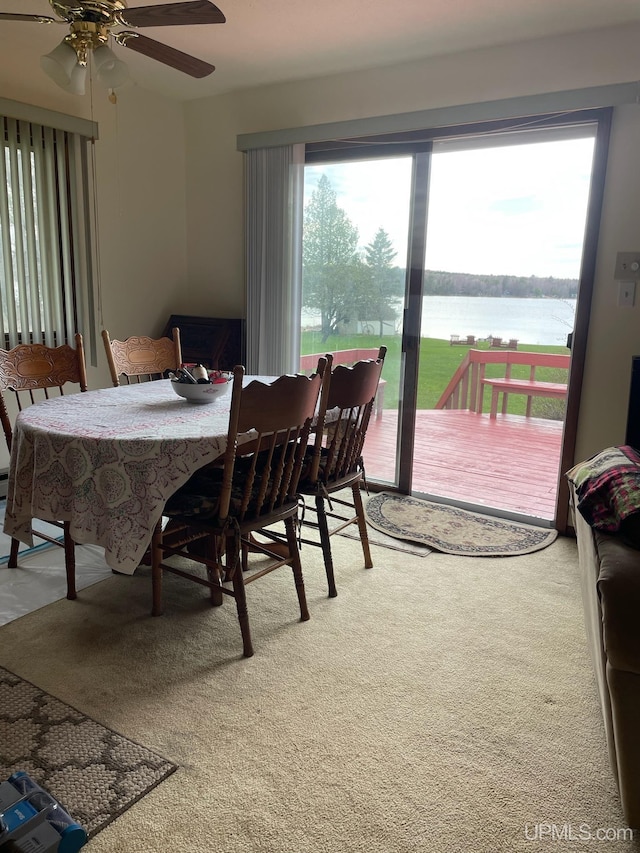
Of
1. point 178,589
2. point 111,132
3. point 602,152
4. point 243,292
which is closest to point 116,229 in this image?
point 111,132

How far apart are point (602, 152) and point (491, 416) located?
5.04 feet

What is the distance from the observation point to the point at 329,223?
385 centimetres

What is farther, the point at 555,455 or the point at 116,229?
the point at 116,229

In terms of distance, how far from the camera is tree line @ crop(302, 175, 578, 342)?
3527mm

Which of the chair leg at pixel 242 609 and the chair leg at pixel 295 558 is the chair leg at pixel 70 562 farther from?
the chair leg at pixel 295 558

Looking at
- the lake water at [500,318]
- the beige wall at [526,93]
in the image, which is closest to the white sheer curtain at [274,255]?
the beige wall at [526,93]

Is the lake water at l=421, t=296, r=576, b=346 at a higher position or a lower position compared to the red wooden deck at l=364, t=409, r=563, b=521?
higher

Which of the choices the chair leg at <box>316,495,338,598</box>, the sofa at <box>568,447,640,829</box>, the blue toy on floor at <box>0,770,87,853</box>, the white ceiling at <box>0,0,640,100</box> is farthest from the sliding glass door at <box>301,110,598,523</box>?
the blue toy on floor at <box>0,770,87,853</box>

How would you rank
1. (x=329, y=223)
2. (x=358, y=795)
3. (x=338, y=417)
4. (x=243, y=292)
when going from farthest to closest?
1. (x=243, y=292)
2. (x=329, y=223)
3. (x=338, y=417)
4. (x=358, y=795)

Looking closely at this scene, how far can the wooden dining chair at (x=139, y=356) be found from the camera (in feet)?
10.1

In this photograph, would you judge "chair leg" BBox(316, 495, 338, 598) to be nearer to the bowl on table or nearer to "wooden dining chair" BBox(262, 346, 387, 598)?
"wooden dining chair" BBox(262, 346, 387, 598)

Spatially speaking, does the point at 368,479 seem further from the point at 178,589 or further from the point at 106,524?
the point at 106,524

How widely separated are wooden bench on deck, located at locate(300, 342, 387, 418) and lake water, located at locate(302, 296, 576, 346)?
0.19 metres

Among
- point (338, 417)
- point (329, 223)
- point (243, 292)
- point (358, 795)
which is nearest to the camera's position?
point (358, 795)
